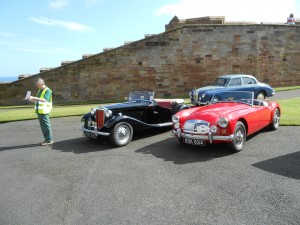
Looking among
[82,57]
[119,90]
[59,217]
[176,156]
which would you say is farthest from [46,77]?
[59,217]

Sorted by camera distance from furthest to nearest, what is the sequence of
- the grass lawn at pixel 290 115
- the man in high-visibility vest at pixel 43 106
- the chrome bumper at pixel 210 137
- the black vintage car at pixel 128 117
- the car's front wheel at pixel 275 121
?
the grass lawn at pixel 290 115 → the car's front wheel at pixel 275 121 → the man in high-visibility vest at pixel 43 106 → the black vintage car at pixel 128 117 → the chrome bumper at pixel 210 137

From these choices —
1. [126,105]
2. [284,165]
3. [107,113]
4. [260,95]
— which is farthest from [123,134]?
[260,95]

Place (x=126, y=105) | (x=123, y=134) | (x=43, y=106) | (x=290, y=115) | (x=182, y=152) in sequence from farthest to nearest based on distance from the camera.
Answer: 1. (x=290, y=115)
2. (x=126, y=105)
3. (x=43, y=106)
4. (x=123, y=134)
5. (x=182, y=152)

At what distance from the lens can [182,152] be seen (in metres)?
6.21

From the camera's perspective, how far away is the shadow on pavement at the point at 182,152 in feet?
18.8

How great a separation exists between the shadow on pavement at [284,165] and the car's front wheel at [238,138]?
0.72 metres

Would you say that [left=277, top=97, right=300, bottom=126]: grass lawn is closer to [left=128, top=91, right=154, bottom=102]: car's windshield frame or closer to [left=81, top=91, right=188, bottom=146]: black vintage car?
[left=81, top=91, right=188, bottom=146]: black vintage car

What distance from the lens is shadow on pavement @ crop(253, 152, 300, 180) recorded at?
4.68m

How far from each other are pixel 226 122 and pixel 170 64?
14108mm

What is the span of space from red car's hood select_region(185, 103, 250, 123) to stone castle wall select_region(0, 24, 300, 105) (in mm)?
12552

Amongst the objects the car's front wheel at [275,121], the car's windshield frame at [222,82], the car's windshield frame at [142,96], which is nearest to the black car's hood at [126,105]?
the car's windshield frame at [142,96]

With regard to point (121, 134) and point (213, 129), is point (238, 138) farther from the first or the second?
point (121, 134)

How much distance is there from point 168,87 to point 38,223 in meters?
16.7

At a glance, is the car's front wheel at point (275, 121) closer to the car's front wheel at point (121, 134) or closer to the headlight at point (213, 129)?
the headlight at point (213, 129)
